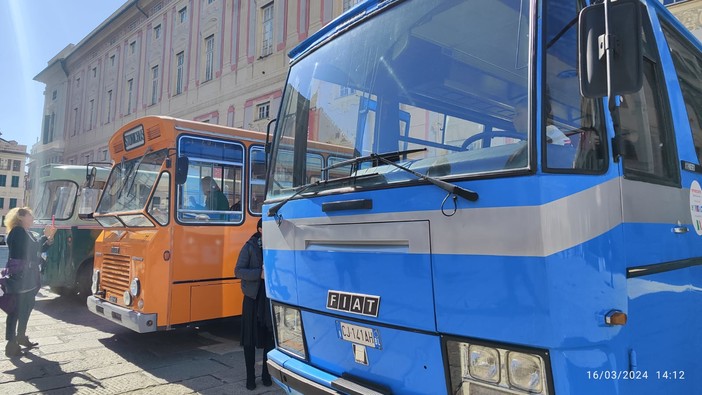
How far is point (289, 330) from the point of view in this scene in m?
3.27

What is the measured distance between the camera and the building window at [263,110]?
20.0 metres

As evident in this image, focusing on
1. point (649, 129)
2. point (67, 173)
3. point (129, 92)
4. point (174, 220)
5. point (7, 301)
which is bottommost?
point (7, 301)

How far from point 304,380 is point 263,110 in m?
18.6

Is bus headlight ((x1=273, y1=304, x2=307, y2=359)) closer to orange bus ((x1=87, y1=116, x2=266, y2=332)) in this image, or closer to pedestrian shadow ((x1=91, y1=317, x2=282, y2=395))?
pedestrian shadow ((x1=91, y1=317, x2=282, y2=395))

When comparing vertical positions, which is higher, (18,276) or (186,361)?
(18,276)

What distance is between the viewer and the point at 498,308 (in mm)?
1924

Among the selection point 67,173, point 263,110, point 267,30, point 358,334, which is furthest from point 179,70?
point 358,334

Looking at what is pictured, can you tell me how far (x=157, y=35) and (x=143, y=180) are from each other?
86.9ft

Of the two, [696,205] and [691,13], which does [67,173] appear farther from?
[691,13]

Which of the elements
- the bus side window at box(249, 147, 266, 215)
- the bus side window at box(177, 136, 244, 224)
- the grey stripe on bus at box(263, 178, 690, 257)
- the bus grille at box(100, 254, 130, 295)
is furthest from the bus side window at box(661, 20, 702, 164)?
the bus grille at box(100, 254, 130, 295)

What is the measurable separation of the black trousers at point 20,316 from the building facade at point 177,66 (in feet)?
33.9

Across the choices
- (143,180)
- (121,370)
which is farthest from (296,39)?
(121,370)

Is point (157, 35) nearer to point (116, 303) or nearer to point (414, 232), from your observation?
point (116, 303)

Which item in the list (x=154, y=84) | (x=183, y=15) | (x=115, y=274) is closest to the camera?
(x=115, y=274)
